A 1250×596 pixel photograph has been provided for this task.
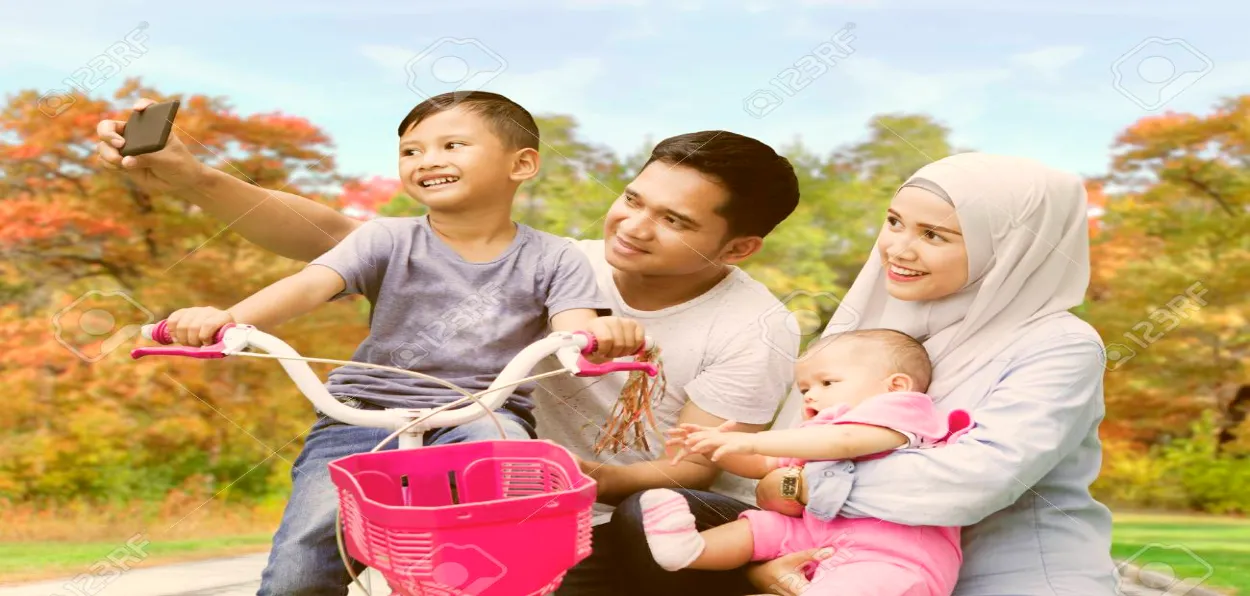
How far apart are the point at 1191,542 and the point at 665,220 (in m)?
3.45

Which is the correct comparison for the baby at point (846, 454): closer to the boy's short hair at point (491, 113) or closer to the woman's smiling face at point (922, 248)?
the woman's smiling face at point (922, 248)

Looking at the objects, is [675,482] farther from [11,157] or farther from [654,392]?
[11,157]

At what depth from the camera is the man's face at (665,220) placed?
8.11ft

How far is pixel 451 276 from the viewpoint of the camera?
7.63 feet

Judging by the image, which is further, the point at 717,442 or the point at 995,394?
the point at 995,394

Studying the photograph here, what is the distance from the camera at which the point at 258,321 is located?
6.82ft

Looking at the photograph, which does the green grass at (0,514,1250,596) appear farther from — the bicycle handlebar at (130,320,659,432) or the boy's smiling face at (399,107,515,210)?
the bicycle handlebar at (130,320,659,432)

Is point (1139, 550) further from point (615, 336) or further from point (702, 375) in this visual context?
point (615, 336)

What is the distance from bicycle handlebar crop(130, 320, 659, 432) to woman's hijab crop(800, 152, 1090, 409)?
28.3 inches

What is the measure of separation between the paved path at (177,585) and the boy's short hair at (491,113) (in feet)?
6.09

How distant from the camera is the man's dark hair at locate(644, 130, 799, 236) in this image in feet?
8.16

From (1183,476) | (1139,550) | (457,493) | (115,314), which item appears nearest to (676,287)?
(457,493)

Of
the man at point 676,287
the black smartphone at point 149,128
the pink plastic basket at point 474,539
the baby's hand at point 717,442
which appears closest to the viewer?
the pink plastic basket at point 474,539

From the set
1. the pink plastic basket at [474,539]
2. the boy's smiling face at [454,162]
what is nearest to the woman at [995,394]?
the pink plastic basket at [474,539]
